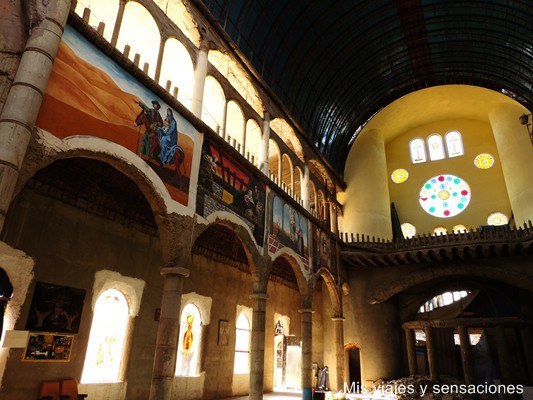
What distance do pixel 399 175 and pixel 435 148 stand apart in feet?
8.88

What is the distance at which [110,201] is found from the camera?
10531 millimetres

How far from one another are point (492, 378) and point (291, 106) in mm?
13929

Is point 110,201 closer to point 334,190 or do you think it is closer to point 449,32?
point 334,190

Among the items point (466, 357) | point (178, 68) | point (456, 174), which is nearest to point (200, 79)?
point (178, 68)

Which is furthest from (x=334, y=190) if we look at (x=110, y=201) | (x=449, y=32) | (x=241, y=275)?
(x=110, y=201)

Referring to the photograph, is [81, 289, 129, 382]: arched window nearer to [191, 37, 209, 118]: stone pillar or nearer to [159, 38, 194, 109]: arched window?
[191, 37, 209, 118]: stone pillar

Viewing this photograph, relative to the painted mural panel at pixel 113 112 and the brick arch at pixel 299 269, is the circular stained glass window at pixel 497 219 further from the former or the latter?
the painted mural panel at pixel 113 112

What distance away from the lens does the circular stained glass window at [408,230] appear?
22.6m

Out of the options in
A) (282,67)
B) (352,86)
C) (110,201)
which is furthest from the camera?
(352,86)

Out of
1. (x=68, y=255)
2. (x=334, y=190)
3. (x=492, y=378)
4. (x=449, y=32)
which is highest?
(x=449, y=32)

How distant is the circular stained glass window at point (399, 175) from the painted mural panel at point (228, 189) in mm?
14420

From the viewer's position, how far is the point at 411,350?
56.9ft

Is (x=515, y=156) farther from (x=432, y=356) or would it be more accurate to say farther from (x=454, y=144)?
(x=432, y=356)

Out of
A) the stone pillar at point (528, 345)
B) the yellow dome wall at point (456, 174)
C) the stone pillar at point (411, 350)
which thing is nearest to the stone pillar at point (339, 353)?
the stone pillar at point (411, 350)
